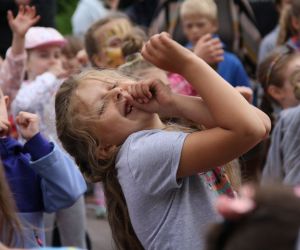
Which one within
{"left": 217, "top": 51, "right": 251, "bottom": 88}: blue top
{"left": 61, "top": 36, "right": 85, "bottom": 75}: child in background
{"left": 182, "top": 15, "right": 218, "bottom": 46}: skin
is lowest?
{"left": 61, "top": 36, "right": 85, "bottom": 75}: child in background

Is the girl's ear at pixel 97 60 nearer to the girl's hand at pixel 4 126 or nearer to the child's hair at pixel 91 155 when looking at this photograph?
the girl's hand at pixel 4 126

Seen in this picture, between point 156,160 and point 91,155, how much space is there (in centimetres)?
34

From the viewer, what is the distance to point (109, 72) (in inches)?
127

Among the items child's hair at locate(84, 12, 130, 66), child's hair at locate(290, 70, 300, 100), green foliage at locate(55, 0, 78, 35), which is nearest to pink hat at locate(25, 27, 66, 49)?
child's hair at locate(84, 12, 130, 66)

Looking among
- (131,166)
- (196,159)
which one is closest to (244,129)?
(196,159)

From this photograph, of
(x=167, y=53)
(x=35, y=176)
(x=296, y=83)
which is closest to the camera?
(x=167, y=53)

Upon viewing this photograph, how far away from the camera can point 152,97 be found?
2857mm

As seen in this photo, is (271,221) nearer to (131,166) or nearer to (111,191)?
(131,166)

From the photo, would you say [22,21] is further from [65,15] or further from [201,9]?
[65,15]

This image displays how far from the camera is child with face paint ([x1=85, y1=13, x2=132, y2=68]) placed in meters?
6.10

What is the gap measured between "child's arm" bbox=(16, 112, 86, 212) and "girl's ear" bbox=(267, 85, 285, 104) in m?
2.02

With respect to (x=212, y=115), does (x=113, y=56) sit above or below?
below

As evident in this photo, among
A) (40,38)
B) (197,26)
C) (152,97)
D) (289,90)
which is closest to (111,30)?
(40,38)

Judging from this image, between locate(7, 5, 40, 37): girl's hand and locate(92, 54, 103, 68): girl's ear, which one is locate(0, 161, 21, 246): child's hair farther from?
locate(92, 54, 103, 68): girl's ear
